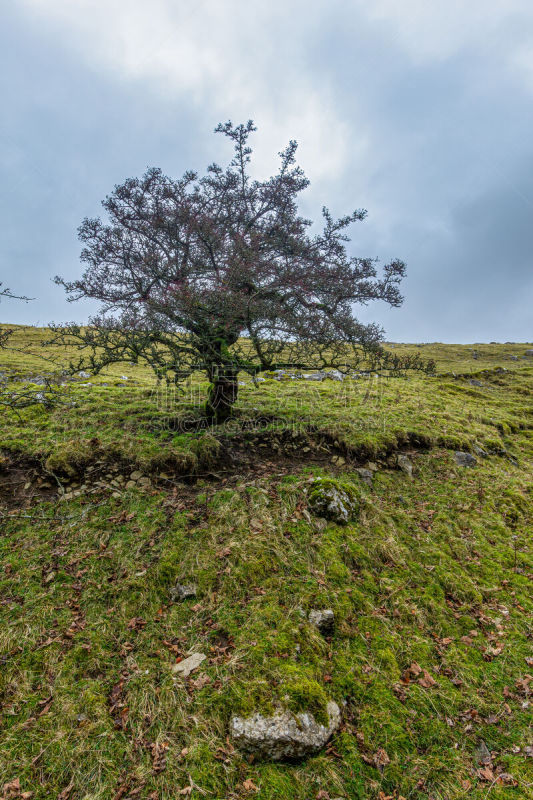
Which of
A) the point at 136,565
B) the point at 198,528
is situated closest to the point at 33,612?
the point at 136,565

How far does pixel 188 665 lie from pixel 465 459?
380 inches

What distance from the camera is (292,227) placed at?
26.2ft

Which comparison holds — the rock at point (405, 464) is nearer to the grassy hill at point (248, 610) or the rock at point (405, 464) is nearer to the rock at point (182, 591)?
the grassy hill at point (248, 610)

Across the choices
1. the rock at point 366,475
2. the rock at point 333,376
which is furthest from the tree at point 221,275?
the rock at point 333,376

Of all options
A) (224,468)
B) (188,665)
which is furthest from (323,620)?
(224,468)

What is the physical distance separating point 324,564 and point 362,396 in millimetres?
9944

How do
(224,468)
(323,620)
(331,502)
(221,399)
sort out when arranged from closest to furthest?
1. (323,620)
2. (331,502)
3. (224,468)
4. (221,399)

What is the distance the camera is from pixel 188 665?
4617mm

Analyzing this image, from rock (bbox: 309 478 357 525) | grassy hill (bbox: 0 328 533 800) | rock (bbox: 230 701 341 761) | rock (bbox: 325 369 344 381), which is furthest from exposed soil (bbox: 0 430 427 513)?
rock (bbox: 325 369 344 381)

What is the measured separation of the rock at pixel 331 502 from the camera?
281 inches

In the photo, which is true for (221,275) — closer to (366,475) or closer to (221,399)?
(221,399)

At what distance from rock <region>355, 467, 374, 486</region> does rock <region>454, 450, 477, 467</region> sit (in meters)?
3.26

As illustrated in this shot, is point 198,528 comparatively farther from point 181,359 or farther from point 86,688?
point 181,359

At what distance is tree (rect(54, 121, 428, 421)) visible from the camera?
7129 millimetres
